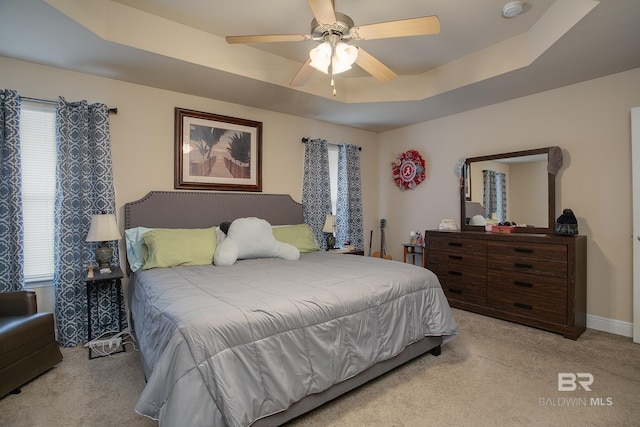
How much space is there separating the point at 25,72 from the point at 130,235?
163 centimetres

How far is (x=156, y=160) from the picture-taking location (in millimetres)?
3355

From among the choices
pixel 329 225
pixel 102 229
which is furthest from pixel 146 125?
pixel 329 225

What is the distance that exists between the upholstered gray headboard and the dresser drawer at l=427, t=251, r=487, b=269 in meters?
1.85

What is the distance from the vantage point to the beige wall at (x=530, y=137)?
9.77 ft

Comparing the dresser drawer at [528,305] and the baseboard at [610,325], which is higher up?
the dresser drawer at [528,305]

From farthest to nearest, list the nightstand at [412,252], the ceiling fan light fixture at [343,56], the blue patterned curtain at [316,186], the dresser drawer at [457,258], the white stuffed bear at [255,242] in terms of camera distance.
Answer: the nightstand at [412,252] < the blue patterned curtain at [316,186] < the dresser drawer at [457,258] < the white stuffed bear at [255,242] < the ceiling fan light fixture at [343,56]

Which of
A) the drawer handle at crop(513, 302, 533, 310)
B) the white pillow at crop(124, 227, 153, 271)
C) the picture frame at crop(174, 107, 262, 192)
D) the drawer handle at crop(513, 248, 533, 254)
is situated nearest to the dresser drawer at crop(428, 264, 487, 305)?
the drawer handle at crop(513, 302, 533, 310)

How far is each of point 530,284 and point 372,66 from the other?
8.56ft

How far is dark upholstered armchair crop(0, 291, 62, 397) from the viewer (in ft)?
6.51

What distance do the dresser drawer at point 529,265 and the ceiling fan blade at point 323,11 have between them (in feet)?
9.44

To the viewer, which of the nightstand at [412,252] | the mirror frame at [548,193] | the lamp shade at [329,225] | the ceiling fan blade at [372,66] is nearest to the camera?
the ceiling fan blade at [372,66]

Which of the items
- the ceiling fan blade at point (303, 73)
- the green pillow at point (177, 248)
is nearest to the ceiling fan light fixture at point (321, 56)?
the ceiling fan blade at point (303, 73)

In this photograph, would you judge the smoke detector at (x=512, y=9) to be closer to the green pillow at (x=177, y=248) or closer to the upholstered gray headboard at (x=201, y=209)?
the upholstered gray headboard at (x=201, y=209)

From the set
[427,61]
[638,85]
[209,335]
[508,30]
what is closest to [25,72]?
Answer: [209,335]
